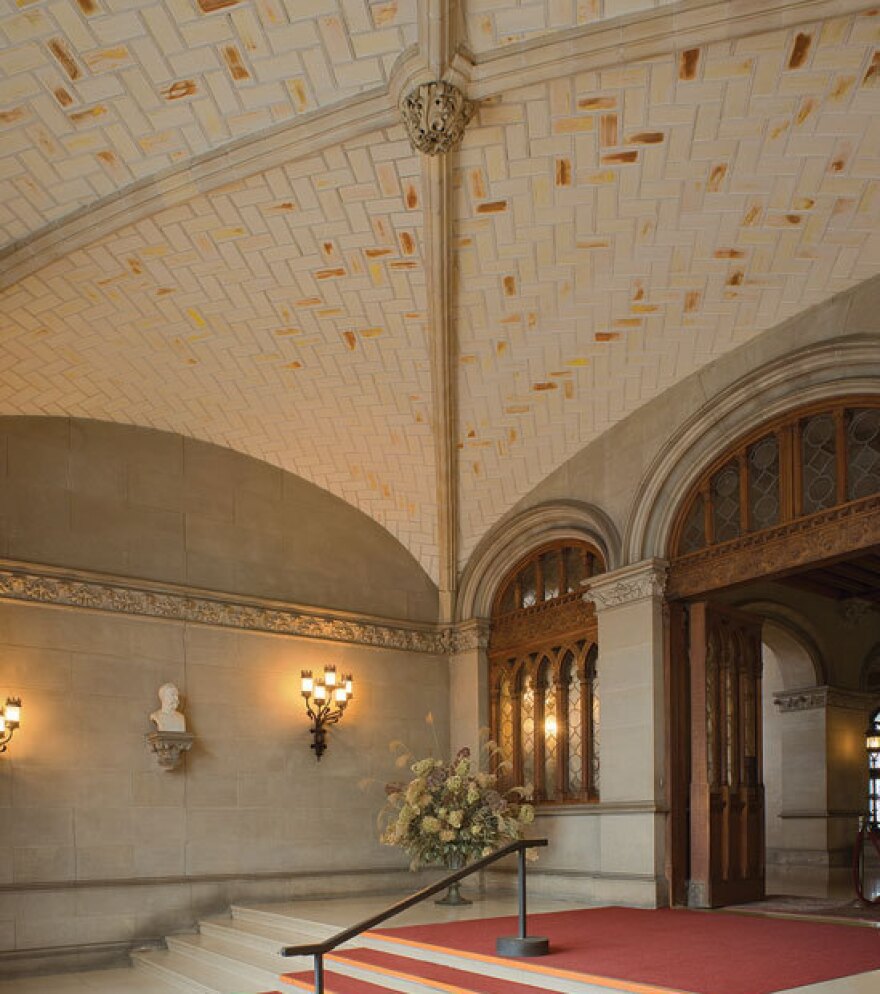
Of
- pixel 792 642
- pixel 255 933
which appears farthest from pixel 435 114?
pixel 792 642

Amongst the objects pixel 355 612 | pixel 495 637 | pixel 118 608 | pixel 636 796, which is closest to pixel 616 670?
pixel 636 796

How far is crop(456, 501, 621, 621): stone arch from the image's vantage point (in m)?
10.2

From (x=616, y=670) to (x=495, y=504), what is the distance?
2.65 metres

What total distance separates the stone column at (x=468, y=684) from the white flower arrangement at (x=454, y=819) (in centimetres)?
217

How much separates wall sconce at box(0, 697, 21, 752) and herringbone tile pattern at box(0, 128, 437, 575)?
271 centimetres

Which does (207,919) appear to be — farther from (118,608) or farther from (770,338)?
(770,338)

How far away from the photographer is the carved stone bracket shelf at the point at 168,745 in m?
9.65

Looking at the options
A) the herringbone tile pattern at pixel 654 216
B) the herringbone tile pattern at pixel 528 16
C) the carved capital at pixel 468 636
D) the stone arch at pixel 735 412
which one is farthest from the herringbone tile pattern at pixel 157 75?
the carved capital at pixel 468 636

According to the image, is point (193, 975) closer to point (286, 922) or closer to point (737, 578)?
point (286, 922)

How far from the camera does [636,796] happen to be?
9.29 m

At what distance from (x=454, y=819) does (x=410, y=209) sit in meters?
5.11

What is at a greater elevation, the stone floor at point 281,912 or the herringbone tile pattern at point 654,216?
the herringbone tile pattern at point 654,216

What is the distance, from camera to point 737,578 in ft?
29.1

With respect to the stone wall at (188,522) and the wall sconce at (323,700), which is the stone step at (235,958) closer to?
the wall sconce at (323,700)
